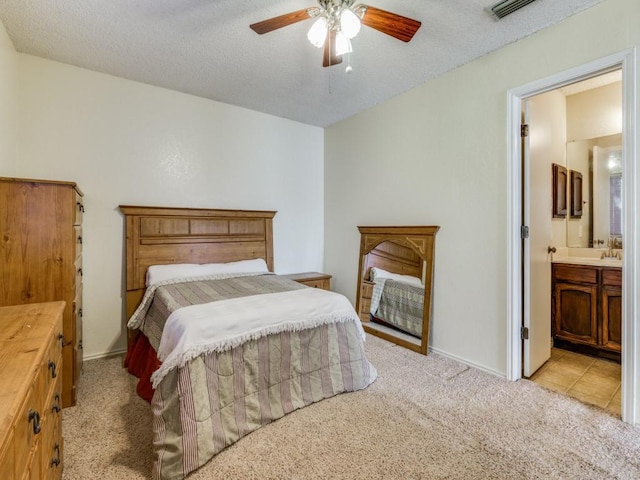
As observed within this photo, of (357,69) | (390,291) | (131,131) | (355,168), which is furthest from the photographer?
(355,168)

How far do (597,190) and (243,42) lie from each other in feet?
12.4

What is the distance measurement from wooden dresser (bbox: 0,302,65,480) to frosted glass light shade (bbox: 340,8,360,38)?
1.89 m

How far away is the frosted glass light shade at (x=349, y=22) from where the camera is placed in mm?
1571

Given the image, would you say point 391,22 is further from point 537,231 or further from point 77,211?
point 77,211

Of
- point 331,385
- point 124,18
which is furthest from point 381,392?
point 124,18

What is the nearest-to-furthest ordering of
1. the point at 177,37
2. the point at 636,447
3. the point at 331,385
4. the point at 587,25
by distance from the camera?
the point at 636,447
the point at 587,25
the point at 331,385
the point at 177,37

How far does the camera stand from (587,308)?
2.85 meters

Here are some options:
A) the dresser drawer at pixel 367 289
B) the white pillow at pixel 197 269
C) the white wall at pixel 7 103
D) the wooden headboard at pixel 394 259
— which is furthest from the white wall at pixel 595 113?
the white wall at pixel 7 103

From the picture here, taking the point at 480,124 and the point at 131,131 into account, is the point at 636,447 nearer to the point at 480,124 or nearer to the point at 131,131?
the point at 480,124

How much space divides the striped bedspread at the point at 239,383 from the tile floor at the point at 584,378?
1.38 metres

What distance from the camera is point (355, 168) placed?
3.69 meters

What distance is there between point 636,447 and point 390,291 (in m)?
1.94

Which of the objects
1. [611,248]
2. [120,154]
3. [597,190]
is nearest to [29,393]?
[120,154]

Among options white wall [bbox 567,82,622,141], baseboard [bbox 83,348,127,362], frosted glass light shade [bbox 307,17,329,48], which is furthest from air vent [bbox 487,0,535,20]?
baseboard [bbox 83,348,127,362]
